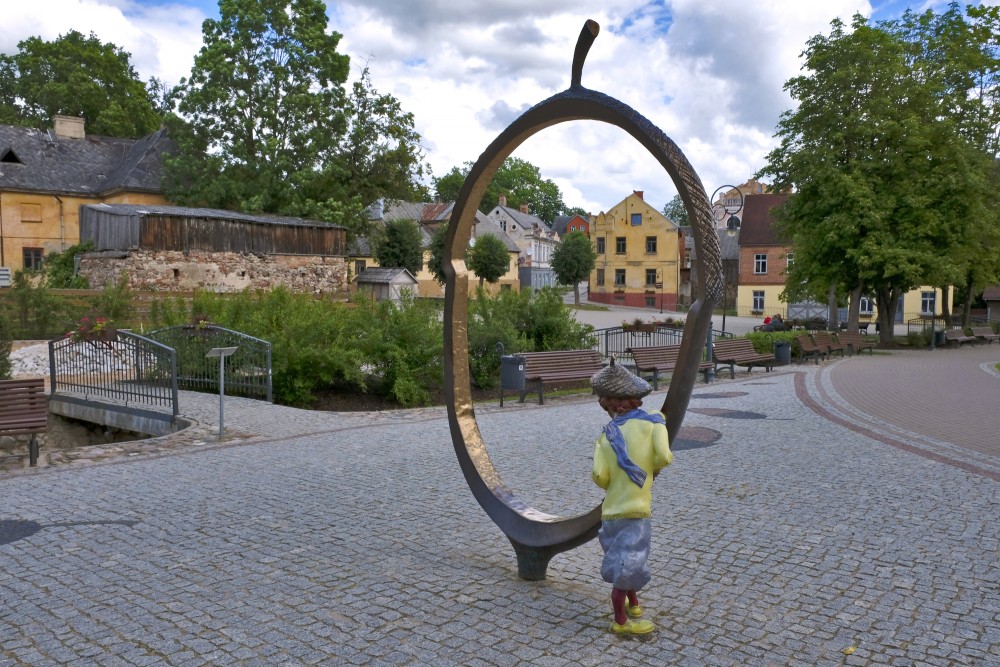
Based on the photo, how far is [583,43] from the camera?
4.88 metres

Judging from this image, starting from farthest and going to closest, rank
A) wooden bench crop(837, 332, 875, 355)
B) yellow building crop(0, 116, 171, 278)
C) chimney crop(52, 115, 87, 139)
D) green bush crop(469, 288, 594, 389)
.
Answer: chimney crop(52, 115, 87, 139), yellow building crop(0, 116, 171, 278), wooden bench crop(837, 332, 875, 355), green bush crop(469, 288, 594, 389)

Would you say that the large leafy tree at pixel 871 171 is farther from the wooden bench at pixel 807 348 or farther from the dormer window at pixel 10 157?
the dormer window at pixel 10 157

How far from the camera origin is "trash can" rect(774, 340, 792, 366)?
21844 mm

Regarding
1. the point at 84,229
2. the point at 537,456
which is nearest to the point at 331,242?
the point at 84,229

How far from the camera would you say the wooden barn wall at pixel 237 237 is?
32.8 meters

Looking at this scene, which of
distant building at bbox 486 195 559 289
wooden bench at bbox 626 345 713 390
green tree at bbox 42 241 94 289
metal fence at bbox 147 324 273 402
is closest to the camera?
metal fence at bbox 147 324 273 402

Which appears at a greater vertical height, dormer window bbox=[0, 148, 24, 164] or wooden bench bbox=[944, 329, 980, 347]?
dormer window bbox=[0, 148, 24, 164]

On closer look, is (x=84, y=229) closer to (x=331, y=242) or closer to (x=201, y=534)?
(x=331, y=242)

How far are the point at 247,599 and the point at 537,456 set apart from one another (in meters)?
4.70

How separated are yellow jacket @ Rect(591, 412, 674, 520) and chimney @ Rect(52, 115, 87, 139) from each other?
49.5m

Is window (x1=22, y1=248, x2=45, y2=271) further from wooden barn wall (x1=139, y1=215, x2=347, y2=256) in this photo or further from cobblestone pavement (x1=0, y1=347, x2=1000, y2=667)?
cobblestone pavement (x1=0, y1=347, x2=1000, y2=667)

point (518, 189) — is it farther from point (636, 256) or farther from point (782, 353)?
point (782, 353)

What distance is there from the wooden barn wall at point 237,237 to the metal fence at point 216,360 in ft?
64.9

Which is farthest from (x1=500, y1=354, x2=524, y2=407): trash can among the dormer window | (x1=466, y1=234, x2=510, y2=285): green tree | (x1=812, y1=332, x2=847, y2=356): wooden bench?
(x1=466, y1=234, x2=510, y2=285): green tree
